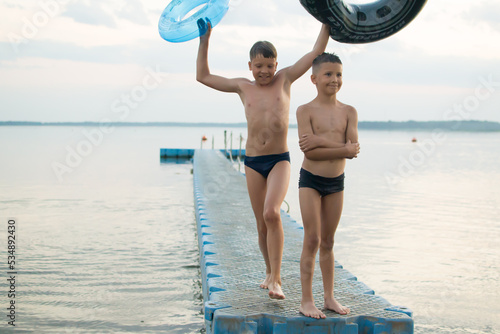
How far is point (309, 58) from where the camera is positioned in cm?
439

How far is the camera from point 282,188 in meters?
4.43

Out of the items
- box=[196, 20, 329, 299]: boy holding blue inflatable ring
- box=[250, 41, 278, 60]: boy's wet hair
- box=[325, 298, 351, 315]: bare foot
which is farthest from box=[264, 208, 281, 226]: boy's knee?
box=[250, 41, 278, 60]: boy's wet hair

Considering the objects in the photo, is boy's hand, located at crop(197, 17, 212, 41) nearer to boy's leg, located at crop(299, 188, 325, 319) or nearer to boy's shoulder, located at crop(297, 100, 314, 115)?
boy's shoulder, located at crop(297, 100, 314, 115)

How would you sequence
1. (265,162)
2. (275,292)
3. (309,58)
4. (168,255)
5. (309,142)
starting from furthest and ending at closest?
1. (168,255)
2. (265,162)
3. (309,58)
4. (275,292)
5. (309,142)

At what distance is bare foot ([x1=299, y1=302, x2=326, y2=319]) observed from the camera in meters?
3.95

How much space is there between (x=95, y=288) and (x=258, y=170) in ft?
13.3

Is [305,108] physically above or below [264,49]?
below

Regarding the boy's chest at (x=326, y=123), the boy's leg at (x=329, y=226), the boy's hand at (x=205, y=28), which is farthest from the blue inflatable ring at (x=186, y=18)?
the boy's leg at (x=329, y=226)

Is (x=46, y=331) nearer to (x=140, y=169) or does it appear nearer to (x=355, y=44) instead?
(x=355, y=44)

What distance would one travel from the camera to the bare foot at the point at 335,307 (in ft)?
13.4

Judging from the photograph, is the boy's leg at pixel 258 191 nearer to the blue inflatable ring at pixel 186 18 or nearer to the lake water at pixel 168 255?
the blue inflatable ring at pixel 186 18

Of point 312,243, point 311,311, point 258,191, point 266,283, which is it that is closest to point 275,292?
point 311,311

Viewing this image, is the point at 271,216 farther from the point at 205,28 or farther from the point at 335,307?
the point at 205,28

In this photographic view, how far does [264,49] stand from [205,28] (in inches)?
23.0
